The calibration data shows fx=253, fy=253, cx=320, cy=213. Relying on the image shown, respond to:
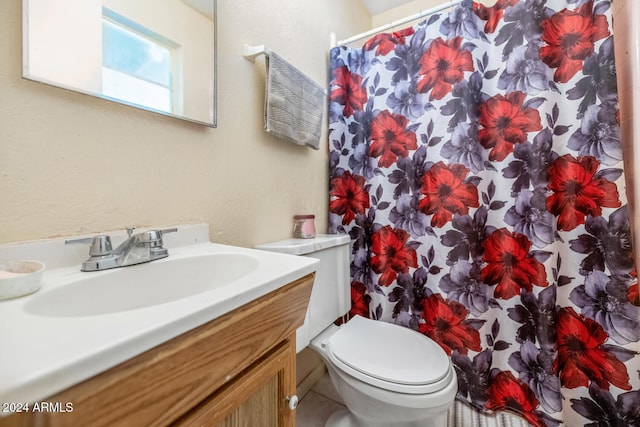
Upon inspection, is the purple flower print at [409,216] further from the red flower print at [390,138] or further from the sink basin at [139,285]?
the sink basin at [139,285]

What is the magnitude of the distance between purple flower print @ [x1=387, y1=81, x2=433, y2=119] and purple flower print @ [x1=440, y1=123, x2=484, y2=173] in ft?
0.57

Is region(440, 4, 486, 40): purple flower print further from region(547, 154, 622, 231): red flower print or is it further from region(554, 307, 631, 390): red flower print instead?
region(554, 307, 631, 390): red flower print

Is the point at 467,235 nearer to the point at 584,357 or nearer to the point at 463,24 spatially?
the point at 584,357

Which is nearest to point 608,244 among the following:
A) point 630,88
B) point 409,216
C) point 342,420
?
point 630,88

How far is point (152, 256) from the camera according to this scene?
594mm

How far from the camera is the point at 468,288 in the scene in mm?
1083

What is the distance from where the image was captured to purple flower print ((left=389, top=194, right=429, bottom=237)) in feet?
3.83

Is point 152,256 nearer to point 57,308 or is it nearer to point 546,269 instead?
point 57,308

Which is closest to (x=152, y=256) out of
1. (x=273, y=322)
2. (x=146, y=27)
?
(x=273, y=322)

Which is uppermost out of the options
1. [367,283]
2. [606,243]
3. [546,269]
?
[606,243]

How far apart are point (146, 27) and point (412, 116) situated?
103 cm

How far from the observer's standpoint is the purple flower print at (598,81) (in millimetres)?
852

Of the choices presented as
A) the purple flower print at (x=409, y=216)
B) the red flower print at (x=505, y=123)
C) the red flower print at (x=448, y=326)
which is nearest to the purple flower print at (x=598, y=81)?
the red flower print at (x=505, y=123)

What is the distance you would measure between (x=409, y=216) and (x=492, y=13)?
90 centimetres
